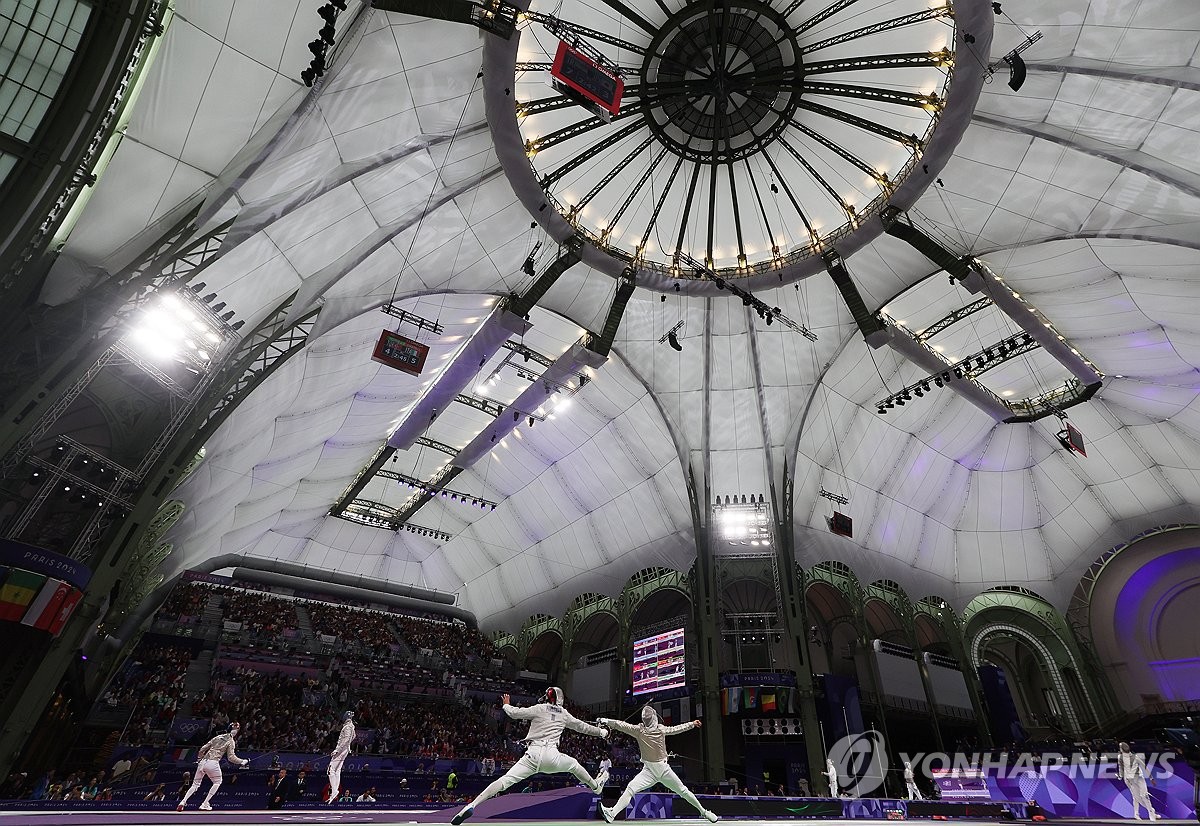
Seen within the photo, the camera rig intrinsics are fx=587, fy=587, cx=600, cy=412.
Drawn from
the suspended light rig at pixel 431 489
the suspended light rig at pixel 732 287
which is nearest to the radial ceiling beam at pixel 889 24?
the suspended light rig at pixel 732 287

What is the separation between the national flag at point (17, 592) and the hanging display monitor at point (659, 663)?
2778 centimetres

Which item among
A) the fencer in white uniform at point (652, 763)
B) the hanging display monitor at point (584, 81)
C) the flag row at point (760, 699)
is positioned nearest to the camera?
the fencer in white uniform at point (652, 763)

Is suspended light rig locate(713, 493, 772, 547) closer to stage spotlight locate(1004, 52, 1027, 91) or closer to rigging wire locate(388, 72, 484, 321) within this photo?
rigging wire locate(388, 72, 484, 321)

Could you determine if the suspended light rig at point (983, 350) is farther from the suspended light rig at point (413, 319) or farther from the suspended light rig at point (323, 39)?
the suspended light rig at point (323, 39)

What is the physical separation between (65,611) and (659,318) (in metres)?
24.4

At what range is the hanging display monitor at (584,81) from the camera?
14.2 m

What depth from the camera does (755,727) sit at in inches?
1216

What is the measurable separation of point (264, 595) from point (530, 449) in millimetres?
24442

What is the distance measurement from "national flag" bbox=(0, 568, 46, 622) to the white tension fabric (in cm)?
771

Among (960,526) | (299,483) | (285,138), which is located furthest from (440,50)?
(960,526)

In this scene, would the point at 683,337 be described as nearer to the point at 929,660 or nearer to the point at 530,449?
the point at 530,449

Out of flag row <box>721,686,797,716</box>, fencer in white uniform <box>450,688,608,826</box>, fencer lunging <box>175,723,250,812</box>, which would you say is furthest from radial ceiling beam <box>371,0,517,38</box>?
flag row <box>721,686,797,716</box>

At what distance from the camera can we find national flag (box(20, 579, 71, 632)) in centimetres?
1476

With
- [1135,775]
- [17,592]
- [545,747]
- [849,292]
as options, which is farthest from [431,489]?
[1135,775]
